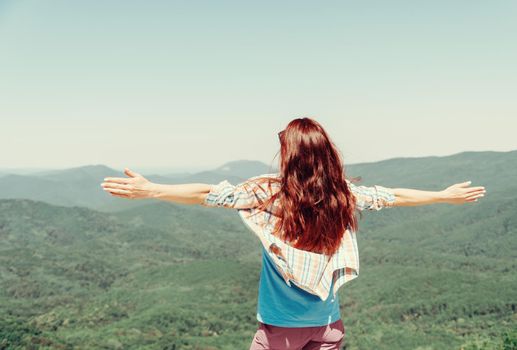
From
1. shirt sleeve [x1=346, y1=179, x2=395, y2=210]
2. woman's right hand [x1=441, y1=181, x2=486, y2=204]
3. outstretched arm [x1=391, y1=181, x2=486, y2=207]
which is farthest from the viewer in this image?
woman's right hand [x1=441, y1=181, x2=486, y2=204]

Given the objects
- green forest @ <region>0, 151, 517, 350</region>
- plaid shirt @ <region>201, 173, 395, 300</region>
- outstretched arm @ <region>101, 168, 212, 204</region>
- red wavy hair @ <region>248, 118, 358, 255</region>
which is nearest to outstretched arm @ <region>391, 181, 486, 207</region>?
plaid shirt @ <region>201, 173, 395, 300</region>

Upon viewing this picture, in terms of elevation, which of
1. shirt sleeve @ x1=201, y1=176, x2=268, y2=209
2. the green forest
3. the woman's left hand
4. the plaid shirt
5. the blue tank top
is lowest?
the green forest

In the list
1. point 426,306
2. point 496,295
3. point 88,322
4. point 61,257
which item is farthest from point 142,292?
point 496,295

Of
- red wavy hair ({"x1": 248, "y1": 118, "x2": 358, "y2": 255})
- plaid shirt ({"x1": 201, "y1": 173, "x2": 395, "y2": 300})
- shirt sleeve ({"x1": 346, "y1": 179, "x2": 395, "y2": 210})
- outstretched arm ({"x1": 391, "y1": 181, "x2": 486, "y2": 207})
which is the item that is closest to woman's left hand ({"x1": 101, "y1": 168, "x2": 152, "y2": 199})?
plaid shirt ({"x1": 201, "y1": 173, "x2": 395, "y2": 300})

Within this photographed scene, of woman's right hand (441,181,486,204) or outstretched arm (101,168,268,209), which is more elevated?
outstretched arm (101,168,268,209)

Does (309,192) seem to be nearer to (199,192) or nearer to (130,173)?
(199,192)

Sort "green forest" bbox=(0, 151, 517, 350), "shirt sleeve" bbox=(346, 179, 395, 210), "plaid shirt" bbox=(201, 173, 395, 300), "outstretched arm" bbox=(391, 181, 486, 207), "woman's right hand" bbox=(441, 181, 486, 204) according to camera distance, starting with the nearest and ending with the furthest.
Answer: "plaid shirt" bbox=(201, 173, 395, 300) → "shirt sleeve" bbox=(346, 179, 395, 210) → "outstretched arm" bbox=(391, 181, 486, 207) → "woman's right hand" bbox=(441, 181, 486, 204) → "green forest" bbox=(0, 151, 517, 350)

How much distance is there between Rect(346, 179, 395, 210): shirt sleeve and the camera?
113 inches

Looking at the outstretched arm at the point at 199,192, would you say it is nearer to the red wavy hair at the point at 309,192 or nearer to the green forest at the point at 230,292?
the red wavy hair at the point at 309,192

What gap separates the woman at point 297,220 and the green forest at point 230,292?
214ft

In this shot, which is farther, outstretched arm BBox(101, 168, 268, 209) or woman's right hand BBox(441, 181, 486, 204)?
woman's right hand BBox(441, 181, 486, 204)

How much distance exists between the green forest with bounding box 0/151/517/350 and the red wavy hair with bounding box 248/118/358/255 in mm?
65234

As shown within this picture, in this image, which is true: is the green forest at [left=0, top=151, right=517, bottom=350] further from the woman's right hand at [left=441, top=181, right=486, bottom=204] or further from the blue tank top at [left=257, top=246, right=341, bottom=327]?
the blue tank top at [left=257, top=246, right=341, bottom=327]

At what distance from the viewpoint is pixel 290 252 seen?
2529mm
